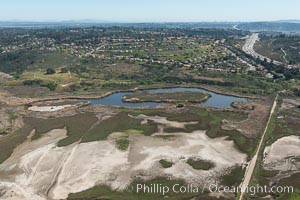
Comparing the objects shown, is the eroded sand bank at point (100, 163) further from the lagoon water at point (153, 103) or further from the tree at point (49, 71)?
the tree at point (49, 71)

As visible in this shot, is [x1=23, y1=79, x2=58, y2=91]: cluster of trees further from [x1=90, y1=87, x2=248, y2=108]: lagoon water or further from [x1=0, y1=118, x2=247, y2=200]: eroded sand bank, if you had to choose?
[x1=0, y1=118, x2=247, y2=200]: eroded sand bank

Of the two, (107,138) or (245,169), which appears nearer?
(245,169)

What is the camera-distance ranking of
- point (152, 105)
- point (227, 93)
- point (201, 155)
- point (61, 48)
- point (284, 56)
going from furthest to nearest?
1. point (61, 48)
2. point (284, 56)
3. point (227, 93)
4. point (152, 105)
5. point (201, 155)

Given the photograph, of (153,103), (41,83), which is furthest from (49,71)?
(153,103)

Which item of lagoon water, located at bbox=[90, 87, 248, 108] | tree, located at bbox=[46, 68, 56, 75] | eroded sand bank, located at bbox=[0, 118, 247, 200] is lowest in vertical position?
lagoon water, located at bbox=[90, 87, 248, 108]

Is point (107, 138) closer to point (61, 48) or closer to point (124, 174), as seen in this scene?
point (124, 174)

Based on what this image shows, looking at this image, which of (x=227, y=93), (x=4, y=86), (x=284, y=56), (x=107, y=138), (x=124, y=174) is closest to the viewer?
(x=124, y=174)

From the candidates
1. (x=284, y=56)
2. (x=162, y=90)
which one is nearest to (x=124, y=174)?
(x=162, y=90)

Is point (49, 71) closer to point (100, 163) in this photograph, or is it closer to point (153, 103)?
point (153, 103)

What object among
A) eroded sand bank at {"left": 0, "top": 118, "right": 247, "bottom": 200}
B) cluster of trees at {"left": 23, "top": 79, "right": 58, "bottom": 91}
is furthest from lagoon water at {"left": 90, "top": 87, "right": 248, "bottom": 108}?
eroded sand bank at {"left": 0, "top": 118, "right": 247, "bottom": 200}

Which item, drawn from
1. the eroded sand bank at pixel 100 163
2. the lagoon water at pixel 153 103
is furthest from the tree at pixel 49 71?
the eroded sand bank at pixel 100 163

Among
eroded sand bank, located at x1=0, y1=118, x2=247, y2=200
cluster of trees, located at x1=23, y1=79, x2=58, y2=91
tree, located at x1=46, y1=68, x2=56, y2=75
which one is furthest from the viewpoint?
tree, located at x1=46, y1=68, x2=56, y2=75
